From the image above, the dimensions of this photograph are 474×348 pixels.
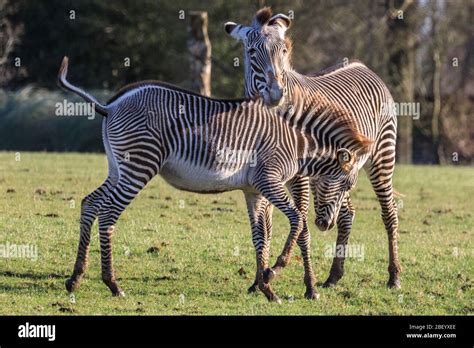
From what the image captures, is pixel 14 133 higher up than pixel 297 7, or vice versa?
pixel 297 7

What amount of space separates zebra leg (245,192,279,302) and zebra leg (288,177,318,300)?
0.39 m

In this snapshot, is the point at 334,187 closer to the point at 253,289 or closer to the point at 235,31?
the point at 253,289

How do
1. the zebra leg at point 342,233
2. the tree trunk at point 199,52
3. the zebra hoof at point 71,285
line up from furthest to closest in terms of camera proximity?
the tree trunk at point 199,52, the zebra leg at point 342,233, the zebra hoof at point 71,285

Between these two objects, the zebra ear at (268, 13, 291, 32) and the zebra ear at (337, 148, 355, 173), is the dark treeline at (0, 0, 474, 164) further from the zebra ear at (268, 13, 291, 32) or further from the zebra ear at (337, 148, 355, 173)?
the zebra ear at (337, 148, 355, 173)

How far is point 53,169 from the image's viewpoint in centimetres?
1950

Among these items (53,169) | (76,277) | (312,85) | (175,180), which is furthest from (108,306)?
(53,169)

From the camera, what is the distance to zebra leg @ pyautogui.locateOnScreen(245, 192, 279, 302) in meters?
10.3

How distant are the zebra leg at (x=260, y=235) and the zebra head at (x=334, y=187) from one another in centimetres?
58

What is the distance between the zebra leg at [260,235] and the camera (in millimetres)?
10320

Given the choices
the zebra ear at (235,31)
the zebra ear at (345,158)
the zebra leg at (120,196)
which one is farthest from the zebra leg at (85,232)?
the zebra ear at (345,158)

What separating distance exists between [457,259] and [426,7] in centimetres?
2474

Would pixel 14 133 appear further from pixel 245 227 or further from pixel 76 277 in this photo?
pixel 76 277

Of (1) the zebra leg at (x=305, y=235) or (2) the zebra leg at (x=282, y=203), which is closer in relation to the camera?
(2) the zebra leg at (x=282, y=203)

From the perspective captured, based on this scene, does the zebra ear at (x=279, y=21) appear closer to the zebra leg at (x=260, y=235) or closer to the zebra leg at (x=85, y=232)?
the zebra leg at (x=260, y=235)
